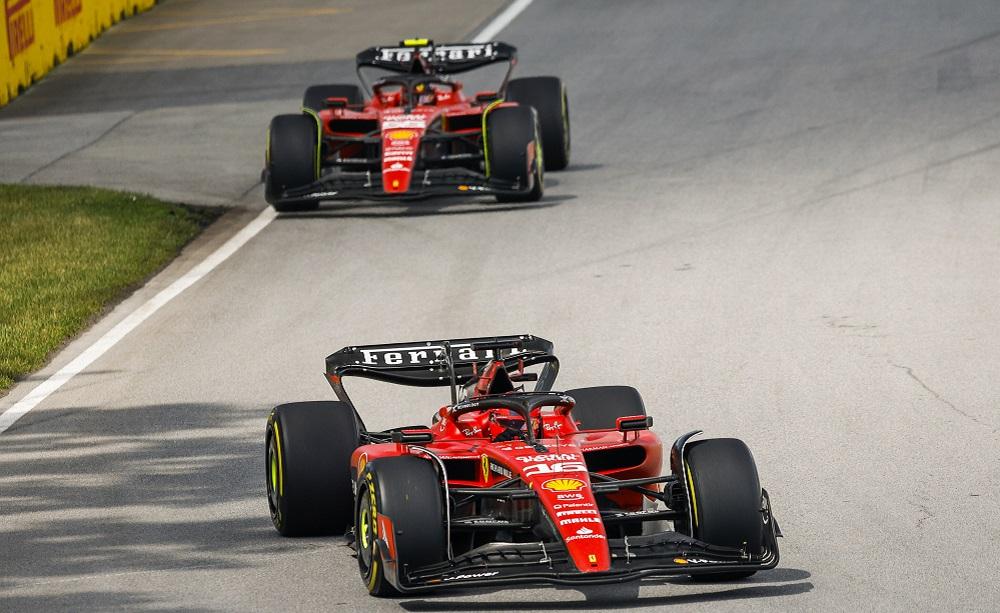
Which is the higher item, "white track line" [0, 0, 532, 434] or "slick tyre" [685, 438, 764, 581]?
"slick tyre" [685, 438, 764, 581]

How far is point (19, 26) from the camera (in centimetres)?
2464

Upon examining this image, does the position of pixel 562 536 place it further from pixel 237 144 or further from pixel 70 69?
pixel 70 69

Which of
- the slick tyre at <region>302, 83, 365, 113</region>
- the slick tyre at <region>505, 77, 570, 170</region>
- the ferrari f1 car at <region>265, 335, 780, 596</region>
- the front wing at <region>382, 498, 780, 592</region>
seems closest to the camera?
the front wing at <region>382, 498, 780, 592</region>

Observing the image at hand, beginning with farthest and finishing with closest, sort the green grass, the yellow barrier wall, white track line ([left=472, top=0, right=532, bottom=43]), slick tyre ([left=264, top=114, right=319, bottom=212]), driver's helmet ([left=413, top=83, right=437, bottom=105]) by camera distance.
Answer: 1. white track line ([left=472, top=0, right=532, bottom=43])
2. the yellow barrier wall
3. driver's helmet ([left=413, top=83, right=437, bottom=105])
4. slick tyre ([left=264, top=114, right=319, bottom=212])
5. the green grass

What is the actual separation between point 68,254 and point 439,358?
7558 millimetres

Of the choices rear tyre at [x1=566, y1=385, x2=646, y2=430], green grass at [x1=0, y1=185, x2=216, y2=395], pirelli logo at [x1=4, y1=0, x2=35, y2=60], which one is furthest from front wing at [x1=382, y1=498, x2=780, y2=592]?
pirelli logo at [x1=4, y1=0, x2=35, y2=60]

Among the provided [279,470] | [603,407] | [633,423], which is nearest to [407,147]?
[603,407]

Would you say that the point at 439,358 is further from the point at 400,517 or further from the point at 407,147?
the point at 407,147

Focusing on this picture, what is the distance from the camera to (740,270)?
587 inches

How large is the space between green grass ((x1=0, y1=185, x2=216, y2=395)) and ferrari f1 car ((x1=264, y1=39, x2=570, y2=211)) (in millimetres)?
1224

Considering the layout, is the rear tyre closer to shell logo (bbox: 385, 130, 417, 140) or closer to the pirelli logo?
shell logo (bbox: 385, 130, 417, 140)

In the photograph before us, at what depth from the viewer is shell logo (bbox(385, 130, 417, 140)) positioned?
17.1 metres

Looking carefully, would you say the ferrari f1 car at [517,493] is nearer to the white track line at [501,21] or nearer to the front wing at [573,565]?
the front wing at [573,565]

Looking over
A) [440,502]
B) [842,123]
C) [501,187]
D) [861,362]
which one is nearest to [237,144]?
[501,187]
